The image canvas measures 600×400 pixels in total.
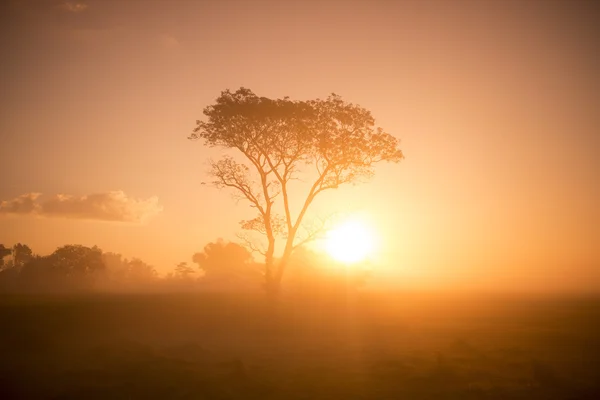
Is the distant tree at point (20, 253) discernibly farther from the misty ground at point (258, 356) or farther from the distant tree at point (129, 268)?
the misty ground at point (258, 356)

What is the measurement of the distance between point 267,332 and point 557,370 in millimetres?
17010

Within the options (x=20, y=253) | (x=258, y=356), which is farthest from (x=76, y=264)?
(x=258, y=356)

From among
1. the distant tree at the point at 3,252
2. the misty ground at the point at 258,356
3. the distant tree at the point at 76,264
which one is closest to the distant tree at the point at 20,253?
the distant tree at the point at 3,252

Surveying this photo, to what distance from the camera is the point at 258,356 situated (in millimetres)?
21969

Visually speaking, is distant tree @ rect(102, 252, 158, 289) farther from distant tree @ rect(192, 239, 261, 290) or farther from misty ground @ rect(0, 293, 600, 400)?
misty ground @ rect(0, 293, 600, 400)

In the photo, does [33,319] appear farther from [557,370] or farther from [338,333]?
[557,370]

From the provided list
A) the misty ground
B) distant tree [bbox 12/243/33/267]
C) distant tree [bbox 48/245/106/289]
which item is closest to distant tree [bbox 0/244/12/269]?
distant tree [bbox 12/243/33/267]

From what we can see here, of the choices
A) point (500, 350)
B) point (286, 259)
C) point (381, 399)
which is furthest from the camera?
point (286, 259)

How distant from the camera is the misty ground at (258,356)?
15531 mm

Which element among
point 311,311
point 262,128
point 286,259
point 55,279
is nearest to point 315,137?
point 262,128

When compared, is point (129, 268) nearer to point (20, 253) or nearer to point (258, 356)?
point (20, 253)

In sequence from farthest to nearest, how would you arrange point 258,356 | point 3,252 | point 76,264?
point 3,252 → point 76,264 → point 258,356

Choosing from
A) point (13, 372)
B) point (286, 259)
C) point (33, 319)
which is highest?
point (286, 259)

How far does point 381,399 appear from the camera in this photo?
14703 millimetres
